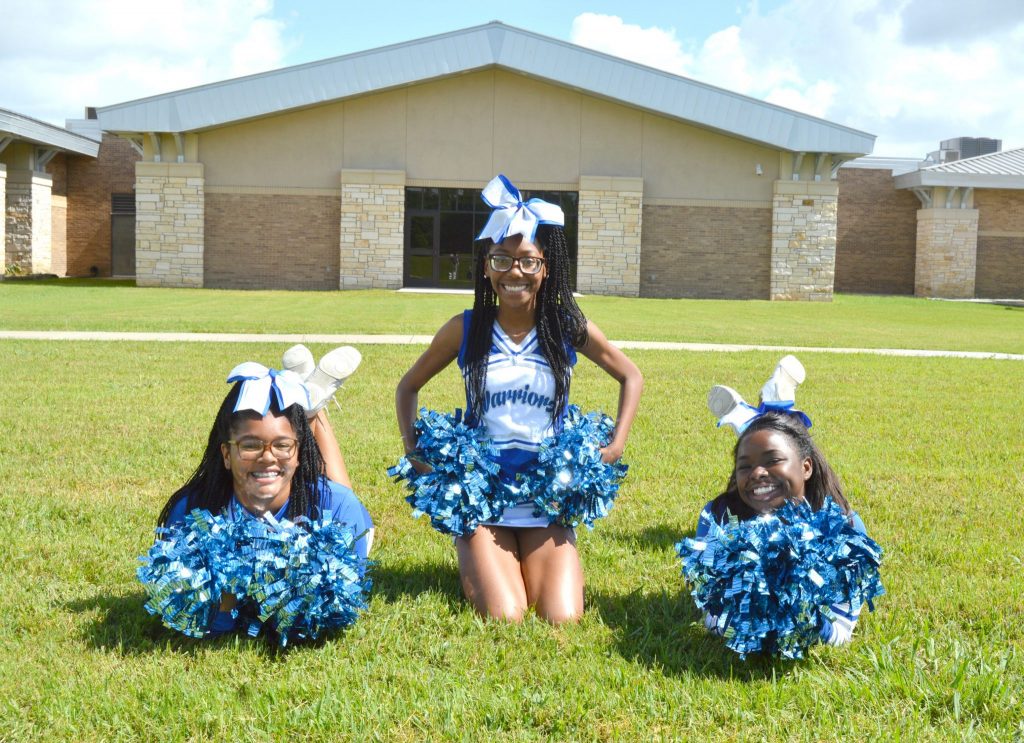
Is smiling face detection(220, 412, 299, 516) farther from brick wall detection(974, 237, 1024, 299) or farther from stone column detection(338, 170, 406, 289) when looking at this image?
brick wall detection(974, 237, 1024, 299)

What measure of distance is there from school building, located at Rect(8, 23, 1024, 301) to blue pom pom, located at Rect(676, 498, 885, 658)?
25341mm

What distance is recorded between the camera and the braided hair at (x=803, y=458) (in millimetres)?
3707

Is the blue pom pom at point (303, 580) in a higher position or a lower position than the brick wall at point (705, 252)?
lower

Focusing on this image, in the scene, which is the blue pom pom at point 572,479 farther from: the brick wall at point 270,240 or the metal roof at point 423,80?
Answer: the brick wall at point 270,240

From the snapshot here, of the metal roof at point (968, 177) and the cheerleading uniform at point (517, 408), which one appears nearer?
the cheerleading uniform at point (517, 408)

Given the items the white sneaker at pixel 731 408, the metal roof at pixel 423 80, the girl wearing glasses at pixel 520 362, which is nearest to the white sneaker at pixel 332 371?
the girl wearing glasses at pixel 520 362

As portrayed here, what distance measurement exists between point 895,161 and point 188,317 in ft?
103

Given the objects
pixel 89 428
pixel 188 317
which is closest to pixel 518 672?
pixel 89 428

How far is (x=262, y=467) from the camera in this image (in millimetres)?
3555

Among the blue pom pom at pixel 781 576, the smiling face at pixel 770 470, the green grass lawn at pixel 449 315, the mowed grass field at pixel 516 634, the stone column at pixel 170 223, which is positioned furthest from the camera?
the stone column at pixel 170 223

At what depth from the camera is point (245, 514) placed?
11.4 ft

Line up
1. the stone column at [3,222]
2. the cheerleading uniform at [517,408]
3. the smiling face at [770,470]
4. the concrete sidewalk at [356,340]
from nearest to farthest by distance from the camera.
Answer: the smiling face at [770,470] → the cheerleading uniform at [517,408] → the concrete sidewalk at [356,340] → the stone column at [3,222]

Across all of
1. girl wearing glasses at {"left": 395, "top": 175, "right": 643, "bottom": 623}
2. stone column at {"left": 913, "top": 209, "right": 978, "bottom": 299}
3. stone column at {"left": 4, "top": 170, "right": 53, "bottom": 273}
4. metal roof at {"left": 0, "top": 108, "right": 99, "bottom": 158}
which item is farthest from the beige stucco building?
girl wearing glasses at {"left": 395, "top": 175, "right": 643, "bottom": 623}

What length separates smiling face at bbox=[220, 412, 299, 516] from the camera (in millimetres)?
3520
